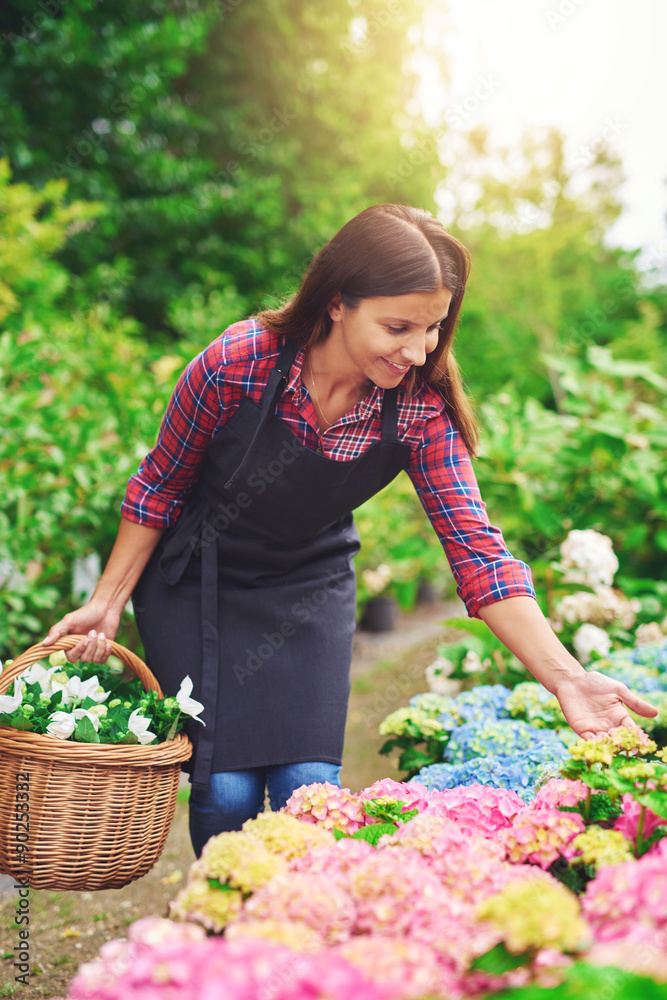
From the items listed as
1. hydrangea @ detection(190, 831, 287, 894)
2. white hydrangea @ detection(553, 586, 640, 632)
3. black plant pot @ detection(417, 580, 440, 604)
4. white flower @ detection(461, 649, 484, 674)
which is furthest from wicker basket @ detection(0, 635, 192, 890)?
black plant pot @ detection(417, 580, 440, 604)

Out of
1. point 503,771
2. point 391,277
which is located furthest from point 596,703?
point 391,277

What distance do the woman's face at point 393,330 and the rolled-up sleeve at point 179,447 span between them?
325 millimetres

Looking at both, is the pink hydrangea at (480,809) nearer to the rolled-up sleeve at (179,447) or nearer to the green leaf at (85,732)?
the green leaf at (85,732)

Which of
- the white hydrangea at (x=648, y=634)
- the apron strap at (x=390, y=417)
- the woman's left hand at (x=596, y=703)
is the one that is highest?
the apron strap at (x=390, y=417)

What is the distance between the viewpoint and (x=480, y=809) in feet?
3.82

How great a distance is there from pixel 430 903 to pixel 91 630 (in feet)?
3.60

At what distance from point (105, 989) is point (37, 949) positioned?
67.8 inches

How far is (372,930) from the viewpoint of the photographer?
2.60 ft

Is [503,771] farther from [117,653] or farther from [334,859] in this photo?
[117,653]

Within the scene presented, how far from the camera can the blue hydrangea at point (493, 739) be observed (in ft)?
5.44

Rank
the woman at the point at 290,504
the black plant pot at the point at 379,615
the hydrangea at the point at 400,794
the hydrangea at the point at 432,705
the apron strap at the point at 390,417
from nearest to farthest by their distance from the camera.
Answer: the hydrangea at the point at 400,794 < the woman at the point at 290,504 < the apron strap at the point at 390,417 < the hydrangea at the point at 432,705 < the black plant pot at the point at 379,615

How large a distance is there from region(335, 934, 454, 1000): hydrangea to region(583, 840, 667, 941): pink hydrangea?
6.9 inches

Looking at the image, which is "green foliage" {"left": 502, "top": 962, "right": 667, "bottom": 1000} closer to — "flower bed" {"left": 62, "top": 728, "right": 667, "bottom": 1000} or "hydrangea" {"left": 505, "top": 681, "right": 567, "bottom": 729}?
"flower bed" {"left": 62, "top": 728, "right": 667, "bottom": 1000}

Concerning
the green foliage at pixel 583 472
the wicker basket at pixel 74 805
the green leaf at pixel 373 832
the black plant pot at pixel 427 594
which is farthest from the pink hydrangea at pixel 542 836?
the black plant pot at pixel 427 594
